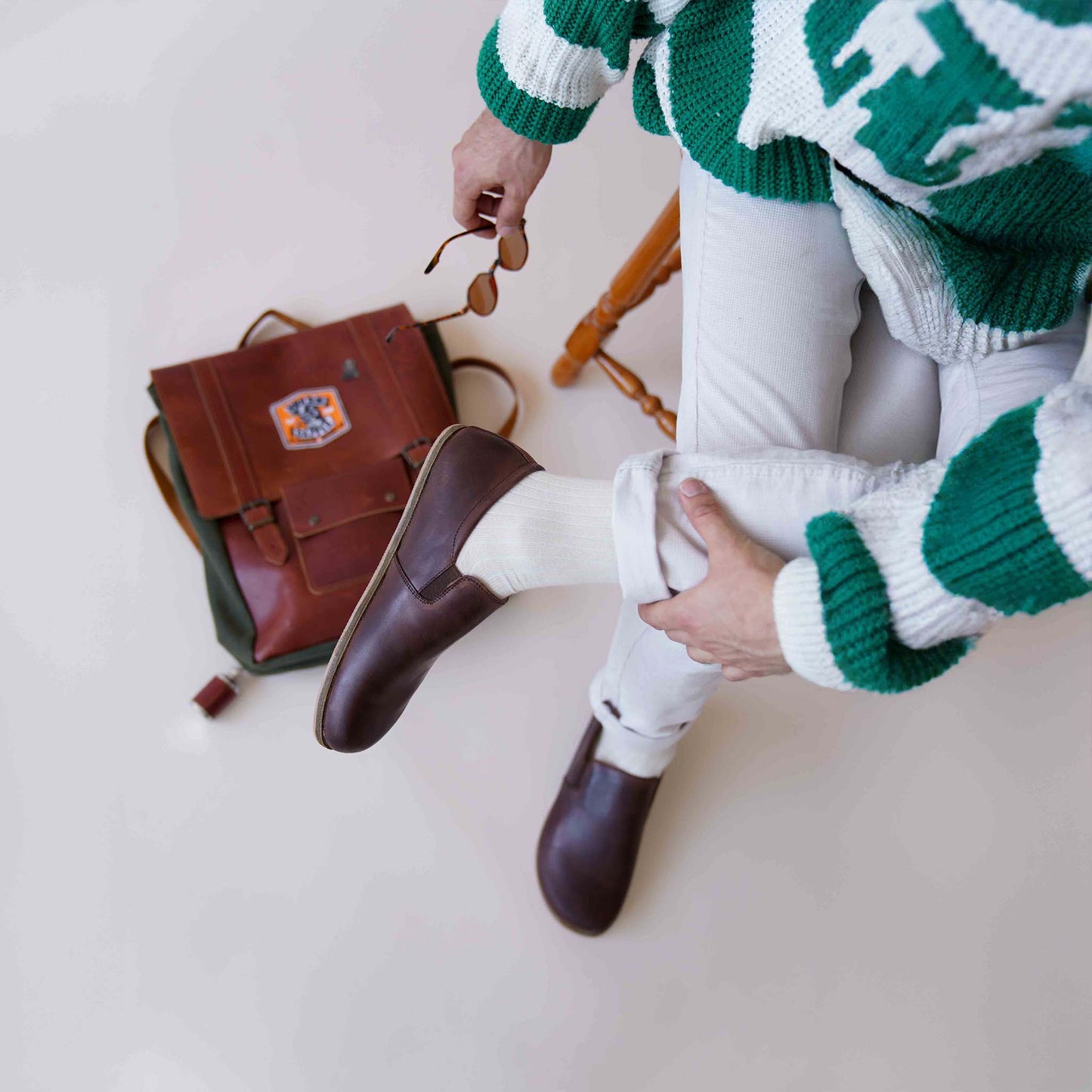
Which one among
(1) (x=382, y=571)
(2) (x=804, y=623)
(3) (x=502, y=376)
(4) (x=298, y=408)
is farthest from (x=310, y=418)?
(2) (x=804, y=623)

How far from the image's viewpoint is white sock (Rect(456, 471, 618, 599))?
73 cm

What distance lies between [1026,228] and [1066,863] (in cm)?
85

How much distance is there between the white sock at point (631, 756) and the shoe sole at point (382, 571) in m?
0.34

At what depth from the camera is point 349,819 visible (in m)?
1.10

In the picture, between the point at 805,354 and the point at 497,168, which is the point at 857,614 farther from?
the point at 497,168

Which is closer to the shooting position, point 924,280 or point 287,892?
point 924,280

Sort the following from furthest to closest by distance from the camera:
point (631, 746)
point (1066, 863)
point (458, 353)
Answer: point (458, 353) < point (1066, 863) < point (631, 746)

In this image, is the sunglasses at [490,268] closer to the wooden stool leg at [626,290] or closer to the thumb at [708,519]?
the wooden stool leg at [626,290]

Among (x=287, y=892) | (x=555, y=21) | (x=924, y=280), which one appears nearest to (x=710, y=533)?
(x=924, y=280)

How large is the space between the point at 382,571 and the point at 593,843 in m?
0.46

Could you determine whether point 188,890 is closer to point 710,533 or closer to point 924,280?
point 710,533

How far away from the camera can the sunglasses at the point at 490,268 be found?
2.95 feet

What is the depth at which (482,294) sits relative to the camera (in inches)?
40.4

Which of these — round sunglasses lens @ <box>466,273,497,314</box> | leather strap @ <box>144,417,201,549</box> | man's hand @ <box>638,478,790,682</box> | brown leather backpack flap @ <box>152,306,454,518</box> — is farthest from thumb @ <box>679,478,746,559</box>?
leather strap @ <box>144,417,201,549</box>
